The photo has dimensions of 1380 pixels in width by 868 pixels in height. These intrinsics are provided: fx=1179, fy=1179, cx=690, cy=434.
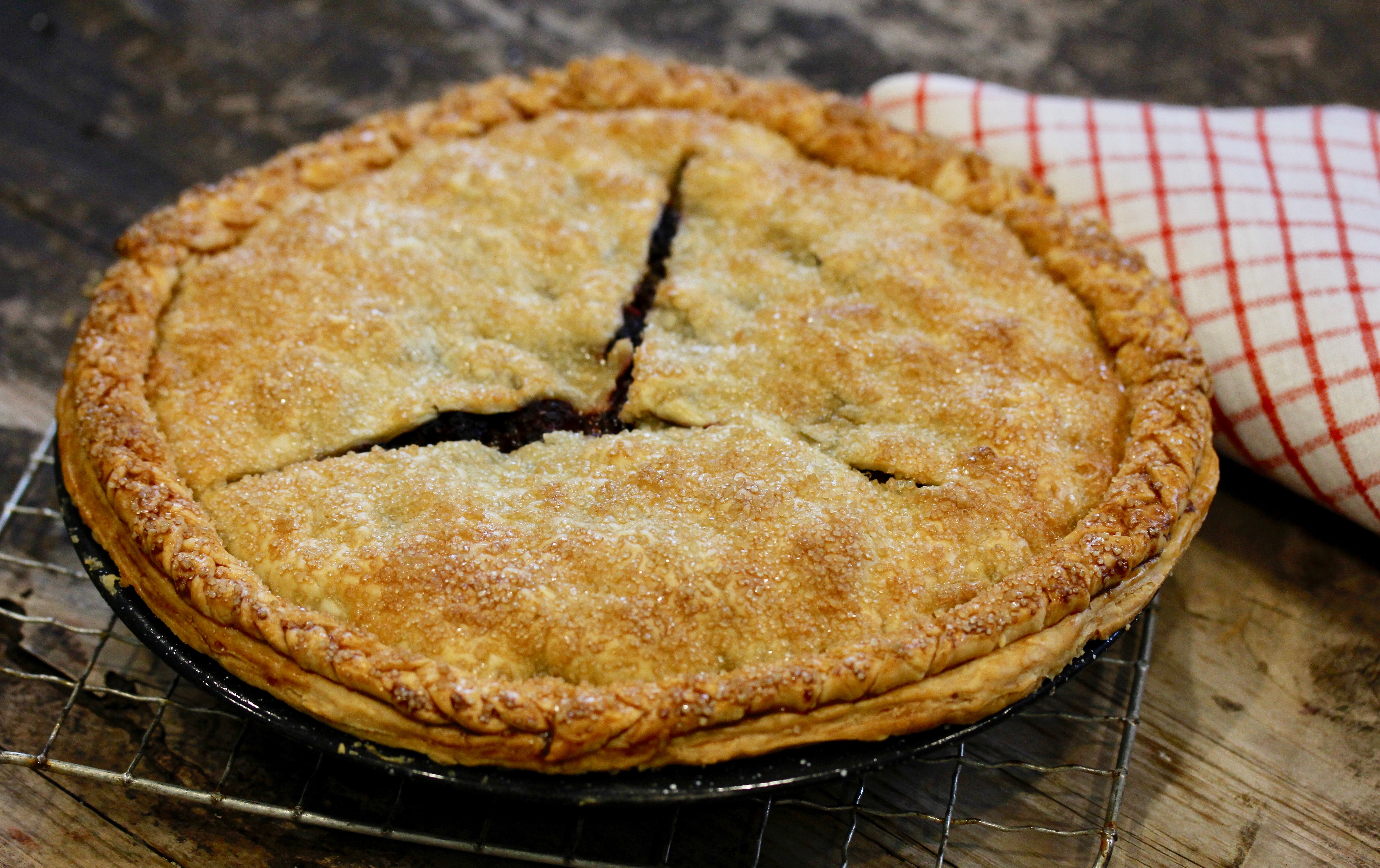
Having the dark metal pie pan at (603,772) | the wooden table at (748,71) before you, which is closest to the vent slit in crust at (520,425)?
the dark metal pie pan at (603,772)

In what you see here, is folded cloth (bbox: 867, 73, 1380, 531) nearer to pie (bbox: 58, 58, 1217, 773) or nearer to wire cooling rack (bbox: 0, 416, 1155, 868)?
pie (bbox: 58, 58, 1217, 773)

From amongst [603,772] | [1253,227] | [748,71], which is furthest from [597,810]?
[748,71]

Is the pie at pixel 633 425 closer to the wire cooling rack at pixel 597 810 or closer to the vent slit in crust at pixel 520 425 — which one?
the vent slit in crust at pixel 520 425

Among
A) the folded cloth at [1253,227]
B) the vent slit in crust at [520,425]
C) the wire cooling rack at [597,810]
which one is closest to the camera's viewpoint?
the wire cooling rack at [597,810]

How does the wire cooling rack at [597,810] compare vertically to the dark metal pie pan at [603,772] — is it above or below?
below

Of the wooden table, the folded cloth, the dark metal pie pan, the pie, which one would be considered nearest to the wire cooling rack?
the wooden table

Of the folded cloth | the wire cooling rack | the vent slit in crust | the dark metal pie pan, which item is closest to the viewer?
the dark metal pie pan
